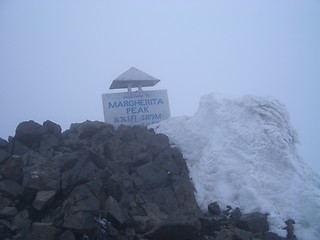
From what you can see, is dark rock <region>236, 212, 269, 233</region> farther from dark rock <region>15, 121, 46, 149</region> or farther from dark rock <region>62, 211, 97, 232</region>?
dark rock <region>15, 121, 46, 149</region>

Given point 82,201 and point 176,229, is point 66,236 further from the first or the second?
point 176,229

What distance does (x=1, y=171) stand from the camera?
356 inches

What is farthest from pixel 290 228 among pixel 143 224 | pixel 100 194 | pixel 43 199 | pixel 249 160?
pixel 43 199

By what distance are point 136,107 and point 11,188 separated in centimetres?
736

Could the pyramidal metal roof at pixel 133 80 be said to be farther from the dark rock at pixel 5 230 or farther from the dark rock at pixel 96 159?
the dark rock at pixel 5 230

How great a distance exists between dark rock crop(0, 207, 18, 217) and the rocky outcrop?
0.08 feet

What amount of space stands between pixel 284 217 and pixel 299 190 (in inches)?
46.1

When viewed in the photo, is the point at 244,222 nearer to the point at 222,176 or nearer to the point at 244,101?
the point at 222,176

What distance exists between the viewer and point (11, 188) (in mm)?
8625

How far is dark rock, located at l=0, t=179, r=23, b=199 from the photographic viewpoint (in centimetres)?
852

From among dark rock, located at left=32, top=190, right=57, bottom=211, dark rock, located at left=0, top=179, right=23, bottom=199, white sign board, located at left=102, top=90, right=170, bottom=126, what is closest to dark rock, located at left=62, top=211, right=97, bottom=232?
dark rock, located at left=32, top=190, right=57, bottom=211

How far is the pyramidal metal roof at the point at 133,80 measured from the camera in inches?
602

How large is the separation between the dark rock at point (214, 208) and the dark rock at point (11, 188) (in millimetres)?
5555

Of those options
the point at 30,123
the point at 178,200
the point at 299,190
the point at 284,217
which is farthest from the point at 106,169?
the point at 299,190
